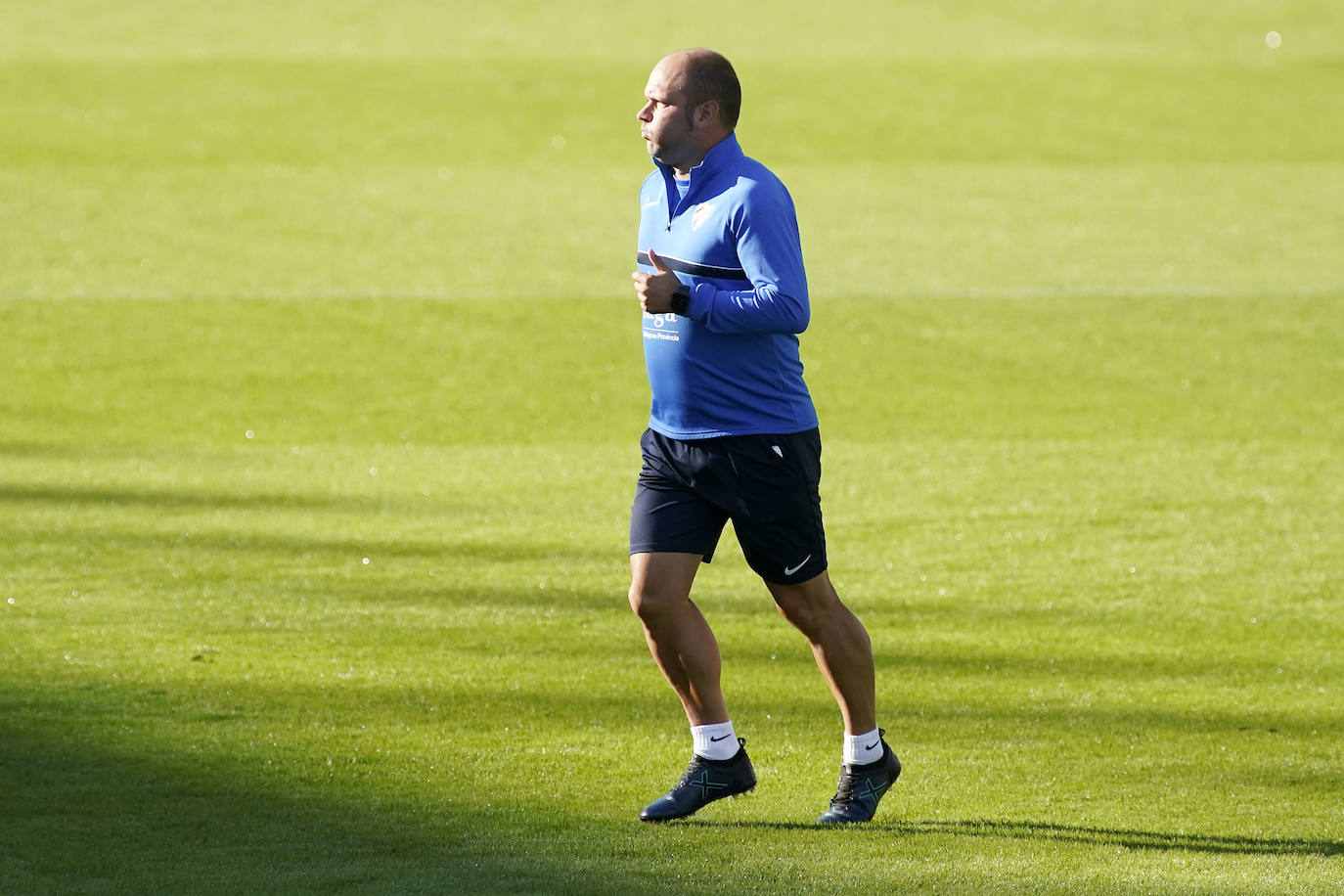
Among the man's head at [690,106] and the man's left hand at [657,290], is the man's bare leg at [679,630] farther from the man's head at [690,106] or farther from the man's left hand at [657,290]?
the man's head at [690,106]

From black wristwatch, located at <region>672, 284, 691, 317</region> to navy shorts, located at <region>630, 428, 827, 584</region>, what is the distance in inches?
16.0

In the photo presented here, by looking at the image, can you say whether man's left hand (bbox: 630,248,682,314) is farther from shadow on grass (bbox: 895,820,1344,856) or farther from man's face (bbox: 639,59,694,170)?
shadow on grass (bbox: 895,820,1344,856)

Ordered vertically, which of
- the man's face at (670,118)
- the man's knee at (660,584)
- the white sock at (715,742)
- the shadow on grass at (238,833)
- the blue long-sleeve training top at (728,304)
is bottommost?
the shadow on grass at (238,833)

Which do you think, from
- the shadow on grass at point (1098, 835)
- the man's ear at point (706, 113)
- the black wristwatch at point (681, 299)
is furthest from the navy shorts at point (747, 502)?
the man's ear at point (706, 113)

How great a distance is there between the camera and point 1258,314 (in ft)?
51.7

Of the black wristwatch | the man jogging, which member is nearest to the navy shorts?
the man jogging

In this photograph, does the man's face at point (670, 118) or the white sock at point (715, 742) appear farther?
the white sock at point (715, 742)

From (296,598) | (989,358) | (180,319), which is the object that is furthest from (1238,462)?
(180,319)

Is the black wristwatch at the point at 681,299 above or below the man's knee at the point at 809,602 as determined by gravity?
A: above

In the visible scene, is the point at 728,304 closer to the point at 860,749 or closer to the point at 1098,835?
the point at 860,749

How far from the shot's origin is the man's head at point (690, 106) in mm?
5012

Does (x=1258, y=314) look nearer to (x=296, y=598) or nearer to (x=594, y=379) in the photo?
(x=594, y=379)

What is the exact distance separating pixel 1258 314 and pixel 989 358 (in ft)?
9.56

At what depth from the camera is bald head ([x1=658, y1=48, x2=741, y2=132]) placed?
16.4 feet
